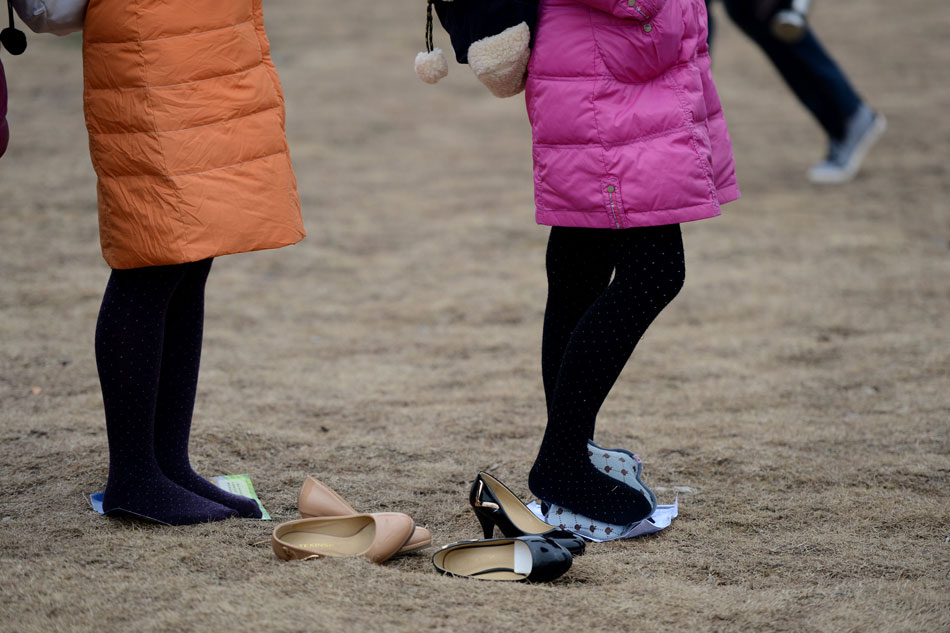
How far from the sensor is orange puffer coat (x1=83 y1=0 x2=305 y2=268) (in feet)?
6.49

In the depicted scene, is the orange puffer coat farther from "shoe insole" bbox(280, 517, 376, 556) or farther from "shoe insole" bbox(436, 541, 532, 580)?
"shoe insole" bbox(436, 541, 532, 580)

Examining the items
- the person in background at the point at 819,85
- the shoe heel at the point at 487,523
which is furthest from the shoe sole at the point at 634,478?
the person in background at the point at 819,85

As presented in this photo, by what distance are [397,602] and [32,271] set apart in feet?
10.5

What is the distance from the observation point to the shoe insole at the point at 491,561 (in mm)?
1993

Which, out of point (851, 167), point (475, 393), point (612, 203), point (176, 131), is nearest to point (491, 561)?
point (612, 203)

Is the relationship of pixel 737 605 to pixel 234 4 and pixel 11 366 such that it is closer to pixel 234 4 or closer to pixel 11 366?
pixel 234 4

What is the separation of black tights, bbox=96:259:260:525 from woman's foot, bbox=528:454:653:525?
67 centimetres

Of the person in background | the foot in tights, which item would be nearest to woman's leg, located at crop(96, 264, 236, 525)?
the foot in tights

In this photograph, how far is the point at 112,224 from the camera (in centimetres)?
206

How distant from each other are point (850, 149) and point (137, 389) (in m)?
4.81

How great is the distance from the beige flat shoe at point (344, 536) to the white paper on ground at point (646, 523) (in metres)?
0.36

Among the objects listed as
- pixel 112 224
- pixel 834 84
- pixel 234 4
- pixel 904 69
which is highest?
pixel 234 4

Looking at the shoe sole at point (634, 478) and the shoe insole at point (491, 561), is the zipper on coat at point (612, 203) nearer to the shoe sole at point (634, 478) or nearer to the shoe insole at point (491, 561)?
the shoe sole at point (634, 478)

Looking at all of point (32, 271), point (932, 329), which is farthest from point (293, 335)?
point (932, 329)
